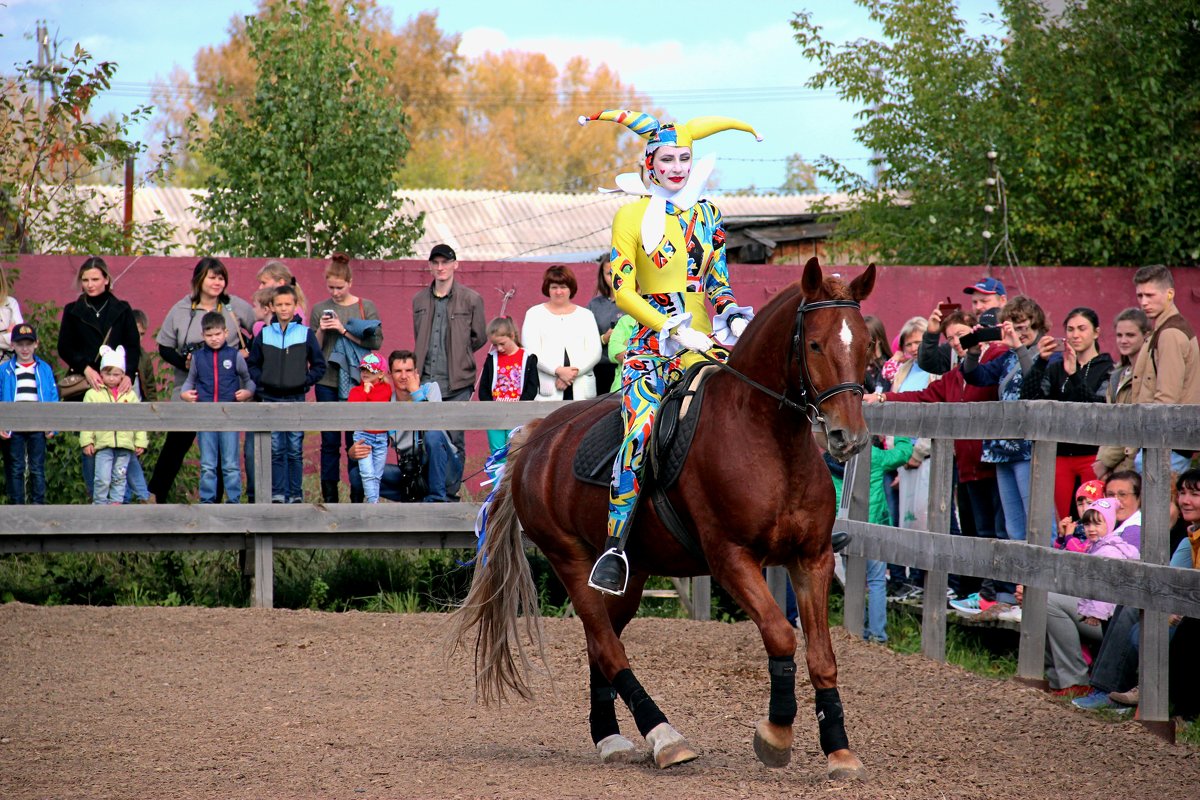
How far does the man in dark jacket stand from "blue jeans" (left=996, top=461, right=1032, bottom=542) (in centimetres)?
472

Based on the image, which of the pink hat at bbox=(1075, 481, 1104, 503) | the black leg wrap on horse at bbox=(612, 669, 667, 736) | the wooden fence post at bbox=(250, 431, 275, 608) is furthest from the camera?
the wooden fence post at bbox=(250, 431, 275, 608)

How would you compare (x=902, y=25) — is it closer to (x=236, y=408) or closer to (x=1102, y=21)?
(x=1102, y=21)

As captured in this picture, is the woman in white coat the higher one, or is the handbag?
the woman in white coat

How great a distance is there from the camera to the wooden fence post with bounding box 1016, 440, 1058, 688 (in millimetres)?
6742

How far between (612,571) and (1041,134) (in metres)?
12.3

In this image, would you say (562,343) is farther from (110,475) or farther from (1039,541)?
(1039,541)

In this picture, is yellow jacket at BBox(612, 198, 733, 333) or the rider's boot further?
yellow jacket at BBox(612, 198, 733, 333)

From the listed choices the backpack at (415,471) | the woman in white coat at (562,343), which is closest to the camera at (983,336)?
the woman in white coat at (562,343)

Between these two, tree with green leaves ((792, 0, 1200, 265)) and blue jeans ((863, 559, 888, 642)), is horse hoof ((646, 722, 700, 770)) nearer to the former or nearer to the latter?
blue jeans ((863, 559, 888, 642))

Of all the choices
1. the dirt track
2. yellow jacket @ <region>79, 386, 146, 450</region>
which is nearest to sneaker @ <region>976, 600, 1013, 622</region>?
the dirt track

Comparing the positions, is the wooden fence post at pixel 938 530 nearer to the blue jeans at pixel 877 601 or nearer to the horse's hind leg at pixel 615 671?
the blue jeans at pixel 877 601

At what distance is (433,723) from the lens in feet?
21.1

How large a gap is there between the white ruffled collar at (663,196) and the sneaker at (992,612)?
3688 mm

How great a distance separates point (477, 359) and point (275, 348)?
11.4ft
